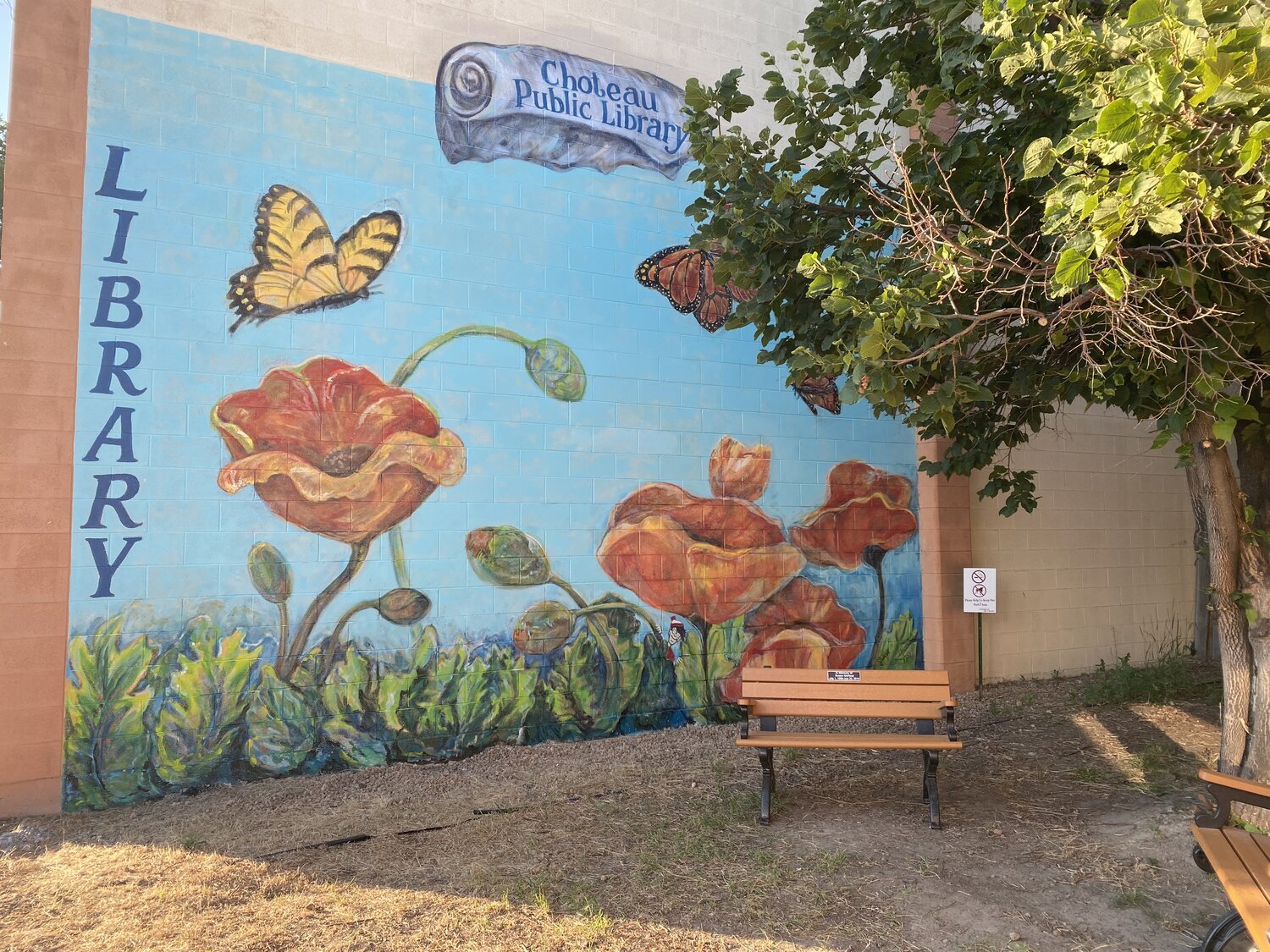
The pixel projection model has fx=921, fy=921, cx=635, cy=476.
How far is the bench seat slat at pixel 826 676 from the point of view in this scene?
17.1 ft

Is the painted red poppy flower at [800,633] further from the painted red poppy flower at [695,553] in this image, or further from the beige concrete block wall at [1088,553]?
the beige concrete block wall at [1088,553]

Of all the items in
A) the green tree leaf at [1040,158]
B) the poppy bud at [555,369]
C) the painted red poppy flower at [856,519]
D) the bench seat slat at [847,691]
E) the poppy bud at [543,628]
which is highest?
the green tree leaf at [1040,158]

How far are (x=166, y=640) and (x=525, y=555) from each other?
2.25m

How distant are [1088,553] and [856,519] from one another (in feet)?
9.77

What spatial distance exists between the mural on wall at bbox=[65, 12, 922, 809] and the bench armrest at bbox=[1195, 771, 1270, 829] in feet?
12.7

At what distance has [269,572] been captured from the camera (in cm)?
558

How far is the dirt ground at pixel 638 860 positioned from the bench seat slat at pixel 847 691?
1.91 feet

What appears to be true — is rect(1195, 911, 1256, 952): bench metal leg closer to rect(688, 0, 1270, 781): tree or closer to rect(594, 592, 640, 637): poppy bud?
rect(688, 0, 1270, 781): tree

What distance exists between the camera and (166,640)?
5285 millimetres

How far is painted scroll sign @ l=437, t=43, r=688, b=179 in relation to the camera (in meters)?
6.33

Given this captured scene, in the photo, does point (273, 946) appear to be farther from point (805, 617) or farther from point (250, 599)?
point (805, 617)

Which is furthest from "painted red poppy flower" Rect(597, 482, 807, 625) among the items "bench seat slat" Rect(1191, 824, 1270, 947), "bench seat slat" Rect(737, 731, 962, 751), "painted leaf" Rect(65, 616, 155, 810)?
"bench seat slat" Rect(1191, 824, 1270, 947)

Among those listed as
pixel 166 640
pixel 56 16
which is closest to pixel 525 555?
pixel 166 640

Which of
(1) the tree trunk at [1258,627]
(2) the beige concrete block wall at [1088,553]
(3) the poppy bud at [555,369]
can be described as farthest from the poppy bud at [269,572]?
(2) the beige concrete block wall at [1088,553]
